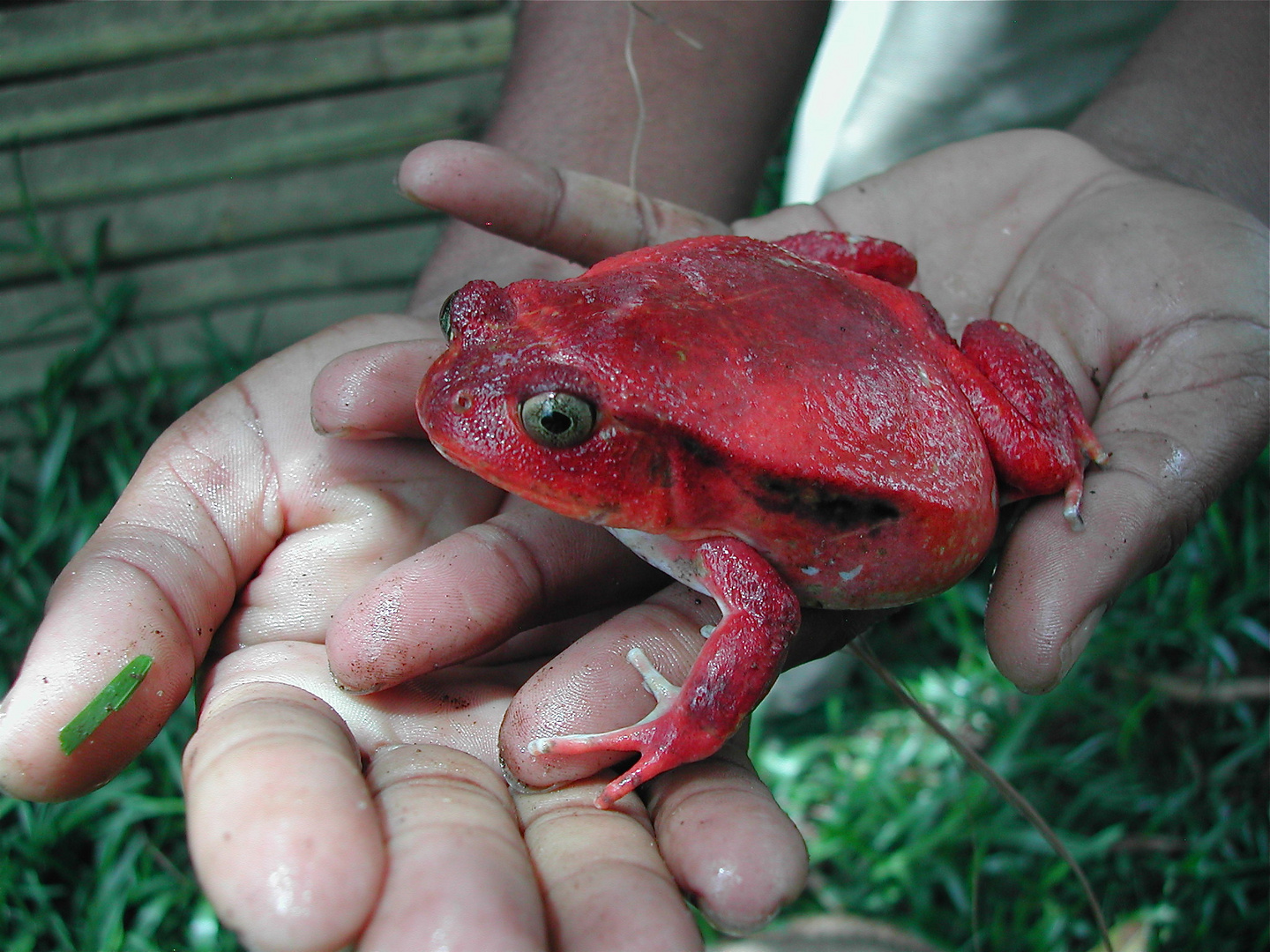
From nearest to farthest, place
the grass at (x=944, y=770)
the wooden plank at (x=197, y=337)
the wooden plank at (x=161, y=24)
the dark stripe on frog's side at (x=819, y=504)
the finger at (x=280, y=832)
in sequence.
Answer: the finger at (x=280, y=832) → the dark stripe on frog's side at (x=819, y=504) → the grass at (x=944, y=770) → the wooden plank at (x=161, y=24) → the wooden plank at (x=197, y=337)

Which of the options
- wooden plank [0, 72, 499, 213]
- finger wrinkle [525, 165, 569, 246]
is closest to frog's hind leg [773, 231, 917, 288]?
finger wrinkle [525, 165, 569, 246]

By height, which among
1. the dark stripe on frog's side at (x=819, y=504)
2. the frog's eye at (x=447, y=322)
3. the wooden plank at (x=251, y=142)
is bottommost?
the wooden plank at (x=251, y=142)

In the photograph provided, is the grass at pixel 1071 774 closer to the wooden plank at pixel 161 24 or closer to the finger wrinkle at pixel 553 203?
the finger wrinkle at pixel 553 203

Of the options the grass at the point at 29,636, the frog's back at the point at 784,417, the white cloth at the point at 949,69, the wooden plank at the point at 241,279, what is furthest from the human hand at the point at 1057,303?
the wooden plank at the point at 241,279

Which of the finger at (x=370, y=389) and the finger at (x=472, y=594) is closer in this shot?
the finger at (x=472, y=594)

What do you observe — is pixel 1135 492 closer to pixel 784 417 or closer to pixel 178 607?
pixel 784 417

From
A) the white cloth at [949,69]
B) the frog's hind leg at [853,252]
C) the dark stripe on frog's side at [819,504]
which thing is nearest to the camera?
the dark stripe on frog's side at [819,504]

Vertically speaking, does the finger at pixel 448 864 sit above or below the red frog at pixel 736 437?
below

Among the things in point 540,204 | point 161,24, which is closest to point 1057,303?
point 540,204
